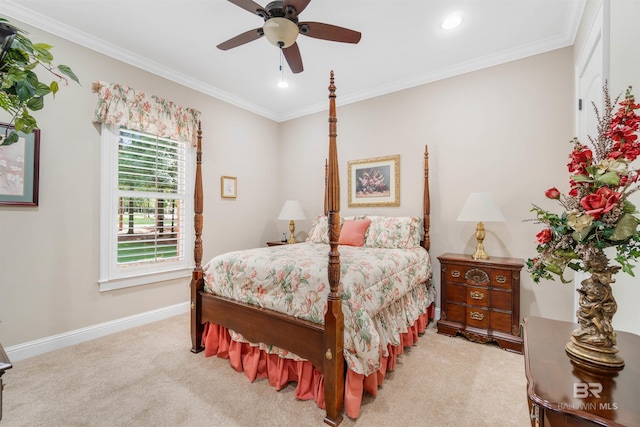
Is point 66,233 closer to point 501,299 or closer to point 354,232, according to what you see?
point 354,232

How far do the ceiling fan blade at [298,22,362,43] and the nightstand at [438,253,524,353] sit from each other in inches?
86.0

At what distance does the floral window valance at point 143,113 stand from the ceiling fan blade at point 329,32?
2000mm

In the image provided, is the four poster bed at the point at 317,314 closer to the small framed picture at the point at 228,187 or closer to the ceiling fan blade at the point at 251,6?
the ceiling fan blade at the point at 251,6

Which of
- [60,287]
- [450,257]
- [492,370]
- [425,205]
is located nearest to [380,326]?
[492,370]

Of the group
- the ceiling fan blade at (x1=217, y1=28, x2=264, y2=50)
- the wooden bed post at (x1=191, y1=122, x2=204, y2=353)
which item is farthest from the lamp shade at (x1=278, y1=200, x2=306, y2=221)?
the ceiling fan blade at (x1=217, y1=28, x2=264, y2=50)

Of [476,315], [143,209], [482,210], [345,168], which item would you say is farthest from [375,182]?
[143,209]

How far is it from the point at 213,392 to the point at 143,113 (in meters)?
2.78

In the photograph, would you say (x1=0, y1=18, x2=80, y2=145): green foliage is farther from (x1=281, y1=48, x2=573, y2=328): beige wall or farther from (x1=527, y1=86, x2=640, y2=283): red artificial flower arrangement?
(x1=281, y1=48, x2=573, y2=328): beige wall

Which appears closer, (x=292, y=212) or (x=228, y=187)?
(x=228, y=187)

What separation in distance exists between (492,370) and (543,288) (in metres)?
1.14

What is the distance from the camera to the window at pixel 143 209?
284 centimetres

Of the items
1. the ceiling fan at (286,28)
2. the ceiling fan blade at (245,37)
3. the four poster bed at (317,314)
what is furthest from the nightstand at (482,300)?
the ceiling fan blade at (245,37)

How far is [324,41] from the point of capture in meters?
2.72

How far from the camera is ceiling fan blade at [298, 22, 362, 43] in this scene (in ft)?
6.54
